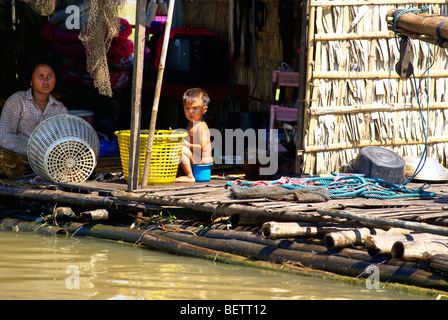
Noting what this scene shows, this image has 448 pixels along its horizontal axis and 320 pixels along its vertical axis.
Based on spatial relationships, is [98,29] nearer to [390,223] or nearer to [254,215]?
[254,215]

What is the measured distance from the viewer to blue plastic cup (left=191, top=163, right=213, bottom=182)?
25.5 ft

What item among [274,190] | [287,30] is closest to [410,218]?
[274,190]

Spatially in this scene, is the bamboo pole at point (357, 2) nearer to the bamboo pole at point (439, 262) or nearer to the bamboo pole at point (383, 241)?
the bamboo pole at point (383, 241)

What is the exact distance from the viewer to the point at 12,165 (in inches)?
310

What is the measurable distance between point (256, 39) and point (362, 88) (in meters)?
2.28

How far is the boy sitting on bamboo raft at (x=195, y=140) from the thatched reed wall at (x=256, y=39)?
227cm

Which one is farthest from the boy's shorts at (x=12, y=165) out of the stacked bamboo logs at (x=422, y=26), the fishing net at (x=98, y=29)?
the stacked bamboo logs at (x=422, y=26)

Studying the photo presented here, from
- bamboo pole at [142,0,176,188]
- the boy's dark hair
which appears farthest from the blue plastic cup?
bamboo pole at [142,0,176,188]

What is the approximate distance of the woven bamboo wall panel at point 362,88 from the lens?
779 cm

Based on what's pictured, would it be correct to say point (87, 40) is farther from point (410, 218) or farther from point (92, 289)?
point (410, 218)

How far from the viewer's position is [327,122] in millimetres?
7938

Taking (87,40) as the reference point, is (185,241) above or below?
below

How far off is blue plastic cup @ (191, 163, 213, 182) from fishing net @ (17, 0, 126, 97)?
4.26 ft
